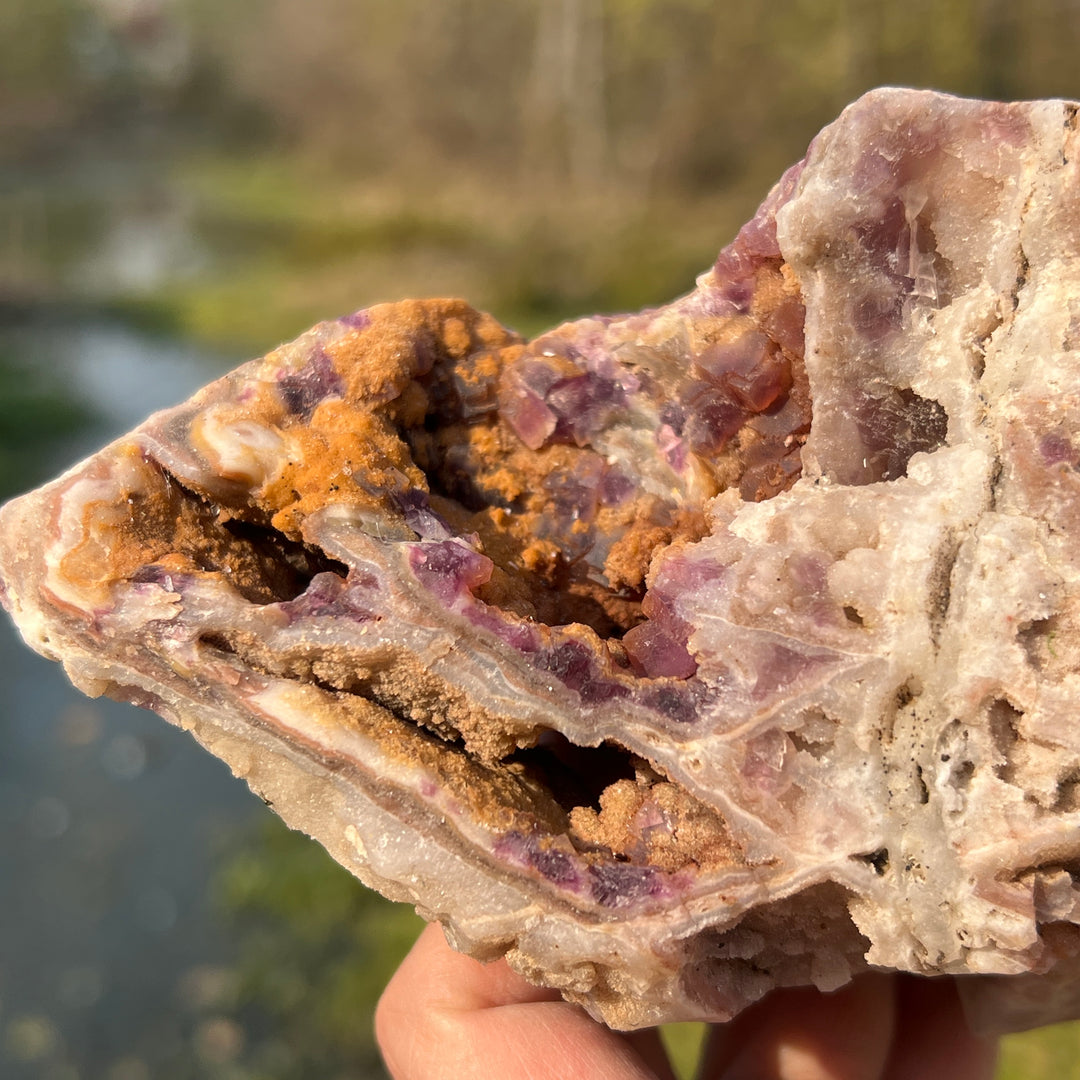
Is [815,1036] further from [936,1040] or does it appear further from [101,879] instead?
[101,879]

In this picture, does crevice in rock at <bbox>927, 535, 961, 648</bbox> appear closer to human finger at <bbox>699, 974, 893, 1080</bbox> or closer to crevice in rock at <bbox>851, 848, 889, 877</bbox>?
crevice in rock at <bbox>851, 848, 889, 877</bbox>

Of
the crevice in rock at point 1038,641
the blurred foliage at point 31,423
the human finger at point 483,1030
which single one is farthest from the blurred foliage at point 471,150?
the crevice in rock at point 1038,641

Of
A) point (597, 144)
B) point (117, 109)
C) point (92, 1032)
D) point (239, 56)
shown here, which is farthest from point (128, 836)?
point (117, 109)

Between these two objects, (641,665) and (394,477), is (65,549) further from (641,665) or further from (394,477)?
(641,665)

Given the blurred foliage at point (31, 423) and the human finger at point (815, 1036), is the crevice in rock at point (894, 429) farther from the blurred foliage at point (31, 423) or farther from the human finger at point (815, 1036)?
the blurred foliage at point (31, 423)

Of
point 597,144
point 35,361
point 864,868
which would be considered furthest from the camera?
point 35,361

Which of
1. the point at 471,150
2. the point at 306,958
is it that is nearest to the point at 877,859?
the point at 306,958

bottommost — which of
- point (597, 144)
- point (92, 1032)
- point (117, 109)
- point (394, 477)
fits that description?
point (92, 1032)
